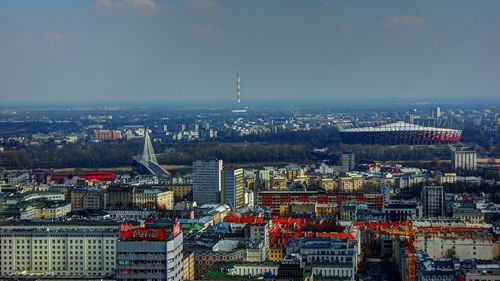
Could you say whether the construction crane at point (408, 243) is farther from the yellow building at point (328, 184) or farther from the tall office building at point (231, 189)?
the yellow building at point (328, 184)

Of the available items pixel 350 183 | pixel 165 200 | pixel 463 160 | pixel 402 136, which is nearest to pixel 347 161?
Answer: pixel 463 160

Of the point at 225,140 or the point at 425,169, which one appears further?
the point at 225,140

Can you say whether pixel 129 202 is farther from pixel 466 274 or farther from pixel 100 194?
pixel 466 274

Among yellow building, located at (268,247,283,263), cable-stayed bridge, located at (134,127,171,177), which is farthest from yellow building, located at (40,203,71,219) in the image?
cable-stayed bridge, located at (134,127,171,177)

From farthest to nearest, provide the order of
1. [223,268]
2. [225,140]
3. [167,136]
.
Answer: [167,136] < [225,140] < [223,268]

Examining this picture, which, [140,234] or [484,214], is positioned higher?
[140,234]

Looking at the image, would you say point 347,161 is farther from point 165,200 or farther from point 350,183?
point 165,200

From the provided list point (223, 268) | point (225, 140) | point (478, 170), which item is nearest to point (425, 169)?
point (478, 170)
